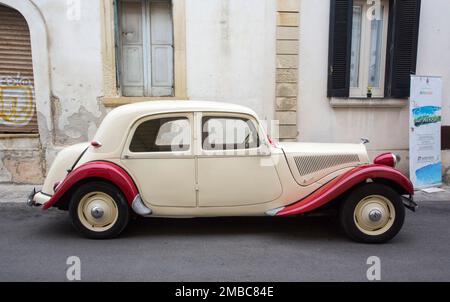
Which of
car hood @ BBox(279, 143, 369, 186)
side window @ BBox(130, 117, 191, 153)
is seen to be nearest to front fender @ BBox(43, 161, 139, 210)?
side window @ BBox(130, 117, 191, 153)

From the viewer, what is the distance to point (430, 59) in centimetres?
720

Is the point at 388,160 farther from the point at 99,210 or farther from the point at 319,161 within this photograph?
the point at 99,210

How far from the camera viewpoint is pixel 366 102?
7.16 metres

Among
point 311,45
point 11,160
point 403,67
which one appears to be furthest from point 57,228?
point 403,67

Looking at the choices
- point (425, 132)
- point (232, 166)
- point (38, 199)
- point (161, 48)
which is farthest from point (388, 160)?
point (161, 48)

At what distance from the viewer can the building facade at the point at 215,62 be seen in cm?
682

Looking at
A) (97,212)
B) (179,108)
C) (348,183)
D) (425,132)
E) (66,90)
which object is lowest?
(97,212)

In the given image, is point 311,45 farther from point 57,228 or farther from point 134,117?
point 57,228

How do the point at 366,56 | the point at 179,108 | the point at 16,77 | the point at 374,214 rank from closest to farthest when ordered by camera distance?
1. the point at 374,214
2. the point at 179,108
3. the point at 16,77
4. the point at 366,56

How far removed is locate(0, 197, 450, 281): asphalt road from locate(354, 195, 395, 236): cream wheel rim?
200mm

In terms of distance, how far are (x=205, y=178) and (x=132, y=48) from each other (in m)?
4.22

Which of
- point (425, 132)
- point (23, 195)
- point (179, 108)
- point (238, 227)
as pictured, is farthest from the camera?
point (425, 132)

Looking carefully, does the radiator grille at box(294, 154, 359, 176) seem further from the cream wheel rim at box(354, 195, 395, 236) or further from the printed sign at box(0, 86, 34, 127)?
the printed sign at box(0, 86, 34, 127)

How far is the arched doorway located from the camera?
684 cm
